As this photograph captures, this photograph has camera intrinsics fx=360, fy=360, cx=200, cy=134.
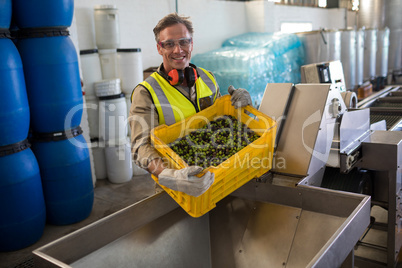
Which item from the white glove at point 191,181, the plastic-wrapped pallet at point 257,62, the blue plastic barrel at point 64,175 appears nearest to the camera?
the white glove at point 191,181

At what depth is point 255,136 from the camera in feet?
4.56

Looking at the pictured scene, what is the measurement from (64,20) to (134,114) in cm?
163

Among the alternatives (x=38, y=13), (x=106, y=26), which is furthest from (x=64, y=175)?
(x=106, y=26)

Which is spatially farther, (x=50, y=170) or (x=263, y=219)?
(x=50, y=170)

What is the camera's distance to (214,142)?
1.37m

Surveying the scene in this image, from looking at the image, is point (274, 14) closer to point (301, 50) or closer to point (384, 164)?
point (301, 50)

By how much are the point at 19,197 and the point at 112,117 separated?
128cm

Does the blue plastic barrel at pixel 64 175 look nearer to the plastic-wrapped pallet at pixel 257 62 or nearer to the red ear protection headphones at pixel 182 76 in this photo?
the red ear protection headphones at pixel 182 76

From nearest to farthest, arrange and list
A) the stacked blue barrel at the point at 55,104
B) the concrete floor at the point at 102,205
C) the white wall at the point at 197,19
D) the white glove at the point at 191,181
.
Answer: the white glove at the point at 191,181 → the concrete floor at the point at 102,205 → the stacked blue barrel at the point at 55,104 → the white wall at the point at 197,19

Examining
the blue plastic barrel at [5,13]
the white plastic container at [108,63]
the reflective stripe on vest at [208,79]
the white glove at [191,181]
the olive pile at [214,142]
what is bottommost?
the white glove at [191,181]

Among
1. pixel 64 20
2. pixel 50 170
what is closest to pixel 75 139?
pixel 50 170

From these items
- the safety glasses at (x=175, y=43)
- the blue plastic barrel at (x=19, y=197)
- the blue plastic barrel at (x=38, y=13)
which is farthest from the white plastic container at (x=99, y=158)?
the safety glasses at (x=175, y=43)

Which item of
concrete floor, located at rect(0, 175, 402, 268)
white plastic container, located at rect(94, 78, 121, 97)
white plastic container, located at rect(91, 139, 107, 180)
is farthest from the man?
white plastic container, located at rect(91, 139, 107, 180)

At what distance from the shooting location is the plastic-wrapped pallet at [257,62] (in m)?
4.30
